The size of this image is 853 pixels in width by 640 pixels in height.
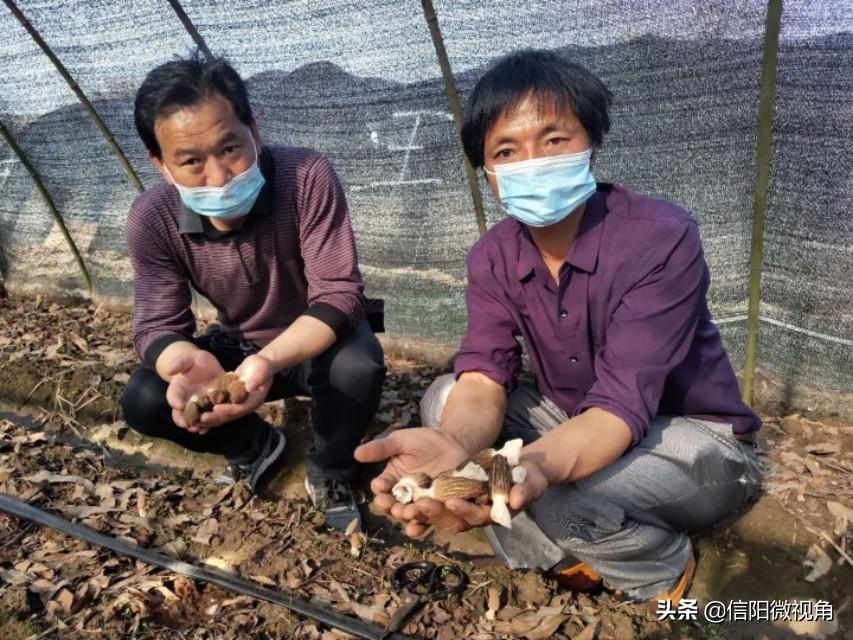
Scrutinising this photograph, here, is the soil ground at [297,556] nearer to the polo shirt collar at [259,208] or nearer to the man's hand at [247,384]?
the man's hand at [247,384]

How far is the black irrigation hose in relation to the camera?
8.08ft

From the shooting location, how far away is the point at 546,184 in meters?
2.29

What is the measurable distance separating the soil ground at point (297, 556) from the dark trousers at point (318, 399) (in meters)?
0.31

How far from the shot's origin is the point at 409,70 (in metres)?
3.92

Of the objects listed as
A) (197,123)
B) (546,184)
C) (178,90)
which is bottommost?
(546,184)

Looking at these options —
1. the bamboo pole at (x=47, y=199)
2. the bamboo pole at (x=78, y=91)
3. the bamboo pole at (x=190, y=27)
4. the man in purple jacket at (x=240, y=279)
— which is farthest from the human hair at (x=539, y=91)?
the bamboo pole at (x=47, y=199)

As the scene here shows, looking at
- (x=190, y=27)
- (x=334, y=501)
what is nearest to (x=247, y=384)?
(x=334, y=501)

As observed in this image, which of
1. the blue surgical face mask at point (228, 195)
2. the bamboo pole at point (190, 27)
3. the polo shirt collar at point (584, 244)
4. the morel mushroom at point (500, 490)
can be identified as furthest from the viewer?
the bamboo pole at point (190, 27)

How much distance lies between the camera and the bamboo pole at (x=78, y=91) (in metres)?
4.95

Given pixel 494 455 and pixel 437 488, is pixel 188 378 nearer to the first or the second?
pixel 437 488

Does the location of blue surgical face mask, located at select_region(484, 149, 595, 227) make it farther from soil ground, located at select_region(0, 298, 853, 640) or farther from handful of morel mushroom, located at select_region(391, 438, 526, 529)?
soil ground, located at select_region(0, 298, 853, 640)

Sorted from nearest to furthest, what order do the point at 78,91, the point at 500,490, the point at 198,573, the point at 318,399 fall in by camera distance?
the point at 500,490 < the point at 198,573 < the point at 318,399 < the point at 78,91

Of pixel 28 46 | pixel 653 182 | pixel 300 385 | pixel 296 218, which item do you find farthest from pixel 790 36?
pixel 28 46

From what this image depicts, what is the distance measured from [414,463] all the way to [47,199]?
18.9 feet
